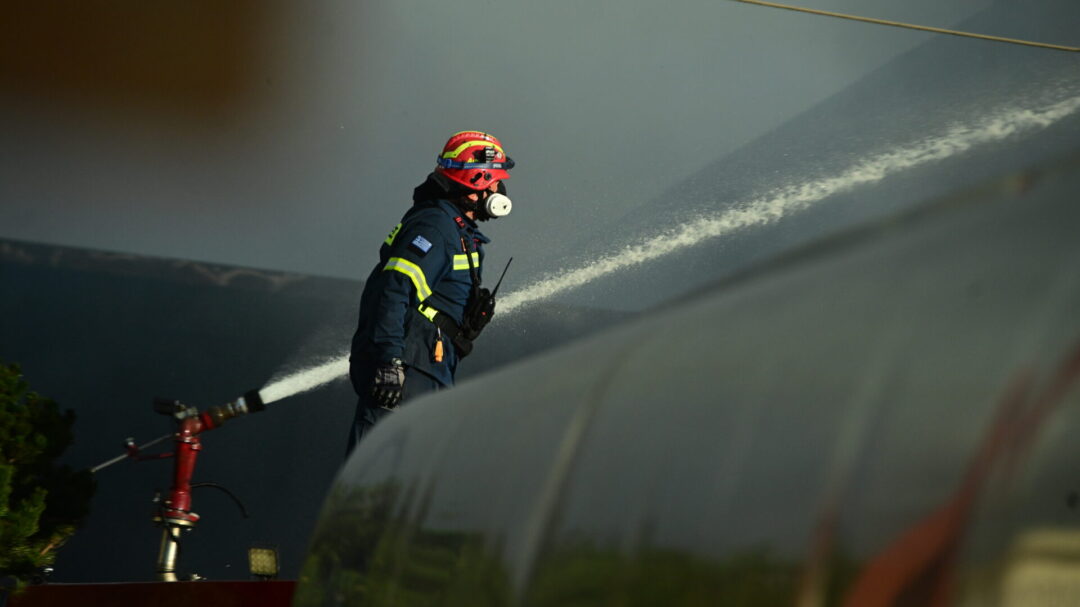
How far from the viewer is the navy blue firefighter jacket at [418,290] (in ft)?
8.73

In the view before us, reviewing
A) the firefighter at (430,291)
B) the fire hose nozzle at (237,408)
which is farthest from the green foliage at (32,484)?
the firefighter at (430,291)

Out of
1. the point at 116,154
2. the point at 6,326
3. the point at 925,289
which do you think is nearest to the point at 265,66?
the point at 116,154

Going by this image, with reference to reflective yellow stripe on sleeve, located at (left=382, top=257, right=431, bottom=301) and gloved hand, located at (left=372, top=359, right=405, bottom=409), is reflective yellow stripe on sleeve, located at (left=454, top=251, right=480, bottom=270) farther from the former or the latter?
gloved hand, located at (left=372, top=359, right=405, bottom=409)

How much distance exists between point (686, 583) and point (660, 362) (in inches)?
6.0

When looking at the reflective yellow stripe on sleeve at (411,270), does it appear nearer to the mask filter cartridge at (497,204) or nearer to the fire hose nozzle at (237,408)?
the mask filter cartridge at (497,204)

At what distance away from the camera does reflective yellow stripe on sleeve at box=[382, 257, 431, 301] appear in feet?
8.85

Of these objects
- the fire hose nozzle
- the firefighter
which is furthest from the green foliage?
the firefighter

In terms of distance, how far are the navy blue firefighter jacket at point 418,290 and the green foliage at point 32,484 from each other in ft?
2.26

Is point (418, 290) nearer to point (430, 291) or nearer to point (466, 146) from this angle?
point (430, 291)

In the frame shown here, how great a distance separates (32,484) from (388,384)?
810mm

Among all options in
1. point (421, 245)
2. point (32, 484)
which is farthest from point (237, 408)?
point (421, 245)

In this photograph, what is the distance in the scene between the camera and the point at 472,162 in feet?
9.71

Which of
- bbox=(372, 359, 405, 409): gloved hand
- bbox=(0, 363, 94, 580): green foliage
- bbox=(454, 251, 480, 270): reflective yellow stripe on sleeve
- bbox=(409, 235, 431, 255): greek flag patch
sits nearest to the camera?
bbox=(0, 363, 94, 580): green foliage

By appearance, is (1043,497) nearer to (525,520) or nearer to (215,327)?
(525,520)
